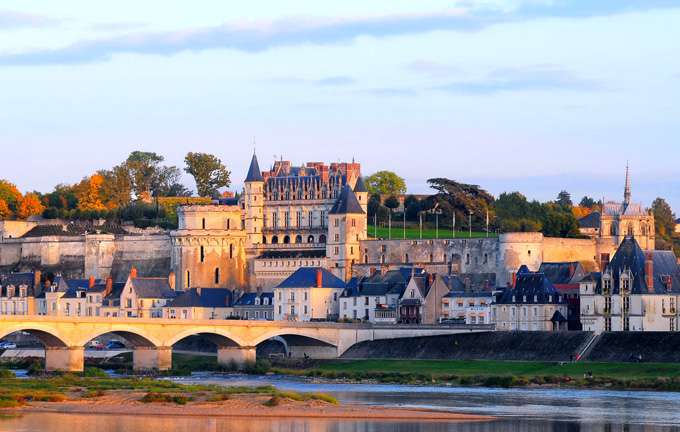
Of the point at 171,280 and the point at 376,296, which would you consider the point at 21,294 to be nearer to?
the point at 171,280

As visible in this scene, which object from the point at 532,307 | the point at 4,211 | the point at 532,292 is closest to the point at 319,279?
the point at 532,292

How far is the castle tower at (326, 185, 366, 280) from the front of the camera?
104625 millimetres

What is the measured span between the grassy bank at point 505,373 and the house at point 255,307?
14.2 meters

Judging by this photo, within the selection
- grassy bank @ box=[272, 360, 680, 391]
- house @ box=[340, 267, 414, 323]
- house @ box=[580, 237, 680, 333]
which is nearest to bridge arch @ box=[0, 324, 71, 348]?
grassy bank @ box=[272, 360, 680, 391]

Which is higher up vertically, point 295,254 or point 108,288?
point 295,254

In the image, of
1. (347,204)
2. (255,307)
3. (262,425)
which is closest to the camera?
(262,425)

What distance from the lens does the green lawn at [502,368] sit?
244ft

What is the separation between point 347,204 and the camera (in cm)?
10506

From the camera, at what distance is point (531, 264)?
3952 inches

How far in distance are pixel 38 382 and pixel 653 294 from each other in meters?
28.6

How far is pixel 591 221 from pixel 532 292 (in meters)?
27.7

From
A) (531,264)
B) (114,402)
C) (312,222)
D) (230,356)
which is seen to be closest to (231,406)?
(114,402)

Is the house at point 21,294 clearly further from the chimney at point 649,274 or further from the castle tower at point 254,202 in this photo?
the chimney at point 649,274

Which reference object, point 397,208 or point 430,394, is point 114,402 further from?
point 397,208
